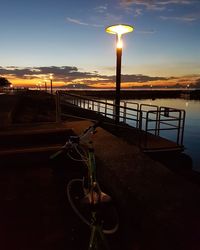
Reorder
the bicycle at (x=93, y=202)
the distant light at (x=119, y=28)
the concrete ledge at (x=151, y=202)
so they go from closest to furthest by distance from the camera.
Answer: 1. the concrete ledge at (x=151, y=202)
2. the bicycle at (x=93, y=202)
3. the distant light at (x=119, y=28)

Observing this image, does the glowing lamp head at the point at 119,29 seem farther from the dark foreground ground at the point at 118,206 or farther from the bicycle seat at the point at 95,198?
the bicycle seat at the point at 95,198

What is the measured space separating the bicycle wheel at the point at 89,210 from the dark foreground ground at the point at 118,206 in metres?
0.12

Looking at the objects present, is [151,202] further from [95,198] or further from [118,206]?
[95,198]

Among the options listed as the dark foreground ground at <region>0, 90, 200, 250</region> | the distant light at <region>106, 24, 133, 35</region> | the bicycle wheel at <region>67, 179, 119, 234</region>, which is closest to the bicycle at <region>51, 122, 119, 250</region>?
the bicycle wheel at <region>67, 179, 119, 234</region>

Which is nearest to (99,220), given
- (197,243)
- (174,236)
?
(174,236)

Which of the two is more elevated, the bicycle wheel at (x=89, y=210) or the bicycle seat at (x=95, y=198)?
the bicycle seat at (x=95, y=198)

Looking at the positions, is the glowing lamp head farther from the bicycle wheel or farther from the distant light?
the bicycle wheel

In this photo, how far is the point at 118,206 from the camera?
3.09m

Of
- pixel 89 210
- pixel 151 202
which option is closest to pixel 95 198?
pixel 89 210

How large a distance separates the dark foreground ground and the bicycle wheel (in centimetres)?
12

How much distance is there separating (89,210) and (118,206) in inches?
20.3

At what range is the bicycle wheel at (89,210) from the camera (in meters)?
2.72

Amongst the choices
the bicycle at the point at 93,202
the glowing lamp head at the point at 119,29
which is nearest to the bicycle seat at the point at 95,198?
the bicycle at the point at 93,202

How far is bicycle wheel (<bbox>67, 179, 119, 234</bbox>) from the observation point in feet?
8.93
